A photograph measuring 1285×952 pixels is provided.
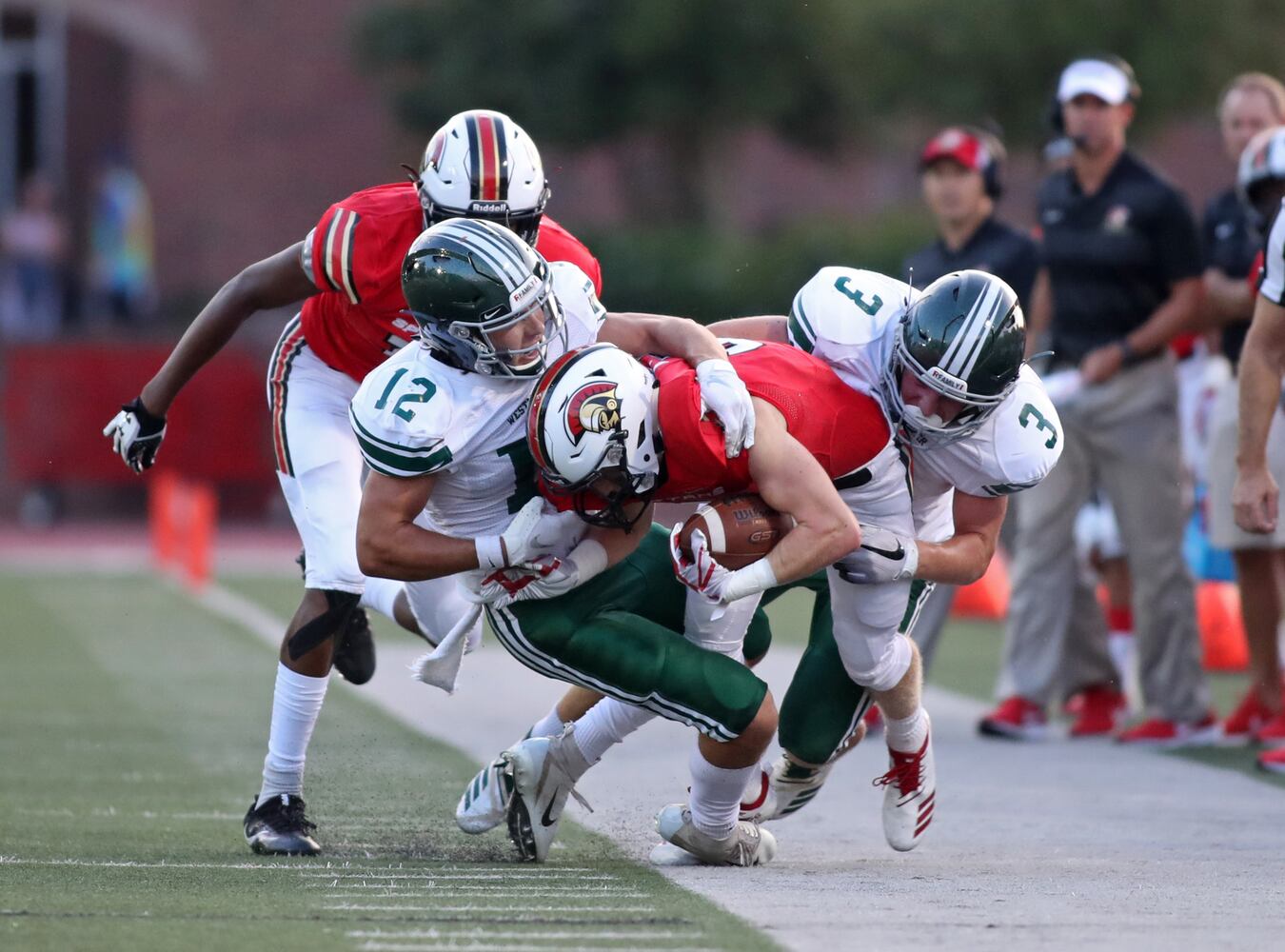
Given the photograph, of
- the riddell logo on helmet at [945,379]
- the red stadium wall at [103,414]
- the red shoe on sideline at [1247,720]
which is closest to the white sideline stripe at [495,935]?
the riddell logo on helmet at [945,379]

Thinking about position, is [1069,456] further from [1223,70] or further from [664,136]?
[664,136]

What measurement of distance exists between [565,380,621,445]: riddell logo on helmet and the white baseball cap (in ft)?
11.4

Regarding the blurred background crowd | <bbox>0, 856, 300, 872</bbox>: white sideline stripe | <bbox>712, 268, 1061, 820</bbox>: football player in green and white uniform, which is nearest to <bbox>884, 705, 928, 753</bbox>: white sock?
<bbox>712, 268, 1061, 820</bbox>: football player in green and white uniform

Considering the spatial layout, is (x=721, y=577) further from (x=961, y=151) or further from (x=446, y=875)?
(x=961, y=151)

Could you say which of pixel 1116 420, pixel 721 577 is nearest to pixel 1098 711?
pixel 1116 420

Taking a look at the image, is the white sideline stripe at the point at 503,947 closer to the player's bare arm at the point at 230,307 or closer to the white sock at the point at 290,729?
the white sock at the point at 290,729

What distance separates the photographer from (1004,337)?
459cm

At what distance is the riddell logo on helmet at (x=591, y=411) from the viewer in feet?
14.2

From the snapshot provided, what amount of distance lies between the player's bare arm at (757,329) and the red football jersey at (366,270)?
12.7 inches

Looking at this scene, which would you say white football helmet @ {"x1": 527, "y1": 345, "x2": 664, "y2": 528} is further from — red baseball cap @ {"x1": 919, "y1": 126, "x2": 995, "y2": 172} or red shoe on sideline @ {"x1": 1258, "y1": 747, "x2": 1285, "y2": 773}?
red baseball cap @ {"x1": 919, "y1": 126, "x2": 995, "y2": 172}

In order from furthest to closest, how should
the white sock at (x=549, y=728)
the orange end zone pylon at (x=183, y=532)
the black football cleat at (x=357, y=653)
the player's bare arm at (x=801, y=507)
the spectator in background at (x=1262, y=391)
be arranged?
the orange end zone pylon at (x=183, y=532), the spectator in background at (x=1262, y=391), the black football cleat at (x=357, y=653), the white sock at (x=549, y=728), the player's bare arm at (x=801, y=507)

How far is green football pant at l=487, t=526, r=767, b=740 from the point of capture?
457 centimetres

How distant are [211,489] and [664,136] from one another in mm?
8133

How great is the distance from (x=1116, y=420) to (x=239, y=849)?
359cm
